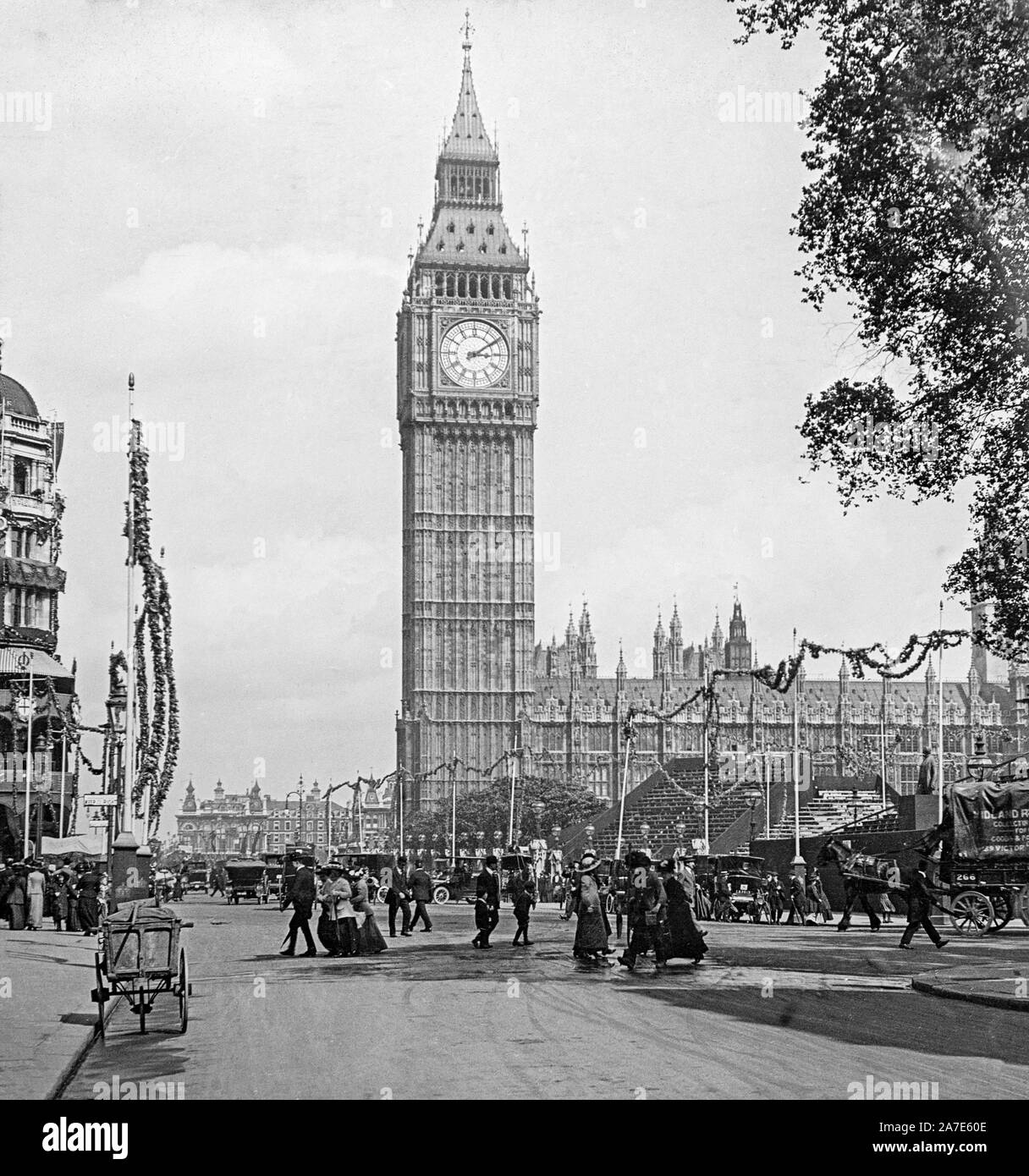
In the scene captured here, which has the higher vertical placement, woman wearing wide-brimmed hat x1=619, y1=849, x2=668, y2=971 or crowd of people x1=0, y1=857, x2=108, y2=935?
woman wearing wide-brimmed hat x1=619, y1=849, x2=668, y2=971

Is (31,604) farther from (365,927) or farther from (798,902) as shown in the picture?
(365,927)

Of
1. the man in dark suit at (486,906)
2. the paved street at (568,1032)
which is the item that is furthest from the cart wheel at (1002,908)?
the man in dark suit at (486,906)

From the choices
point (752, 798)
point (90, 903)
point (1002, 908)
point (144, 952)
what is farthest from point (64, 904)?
point (752, 798)

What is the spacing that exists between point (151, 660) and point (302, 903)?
2538 centimetres

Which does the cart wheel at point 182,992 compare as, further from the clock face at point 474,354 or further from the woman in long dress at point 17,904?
the clock face at point 474,354

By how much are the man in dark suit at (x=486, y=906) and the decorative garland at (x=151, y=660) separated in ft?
28.8

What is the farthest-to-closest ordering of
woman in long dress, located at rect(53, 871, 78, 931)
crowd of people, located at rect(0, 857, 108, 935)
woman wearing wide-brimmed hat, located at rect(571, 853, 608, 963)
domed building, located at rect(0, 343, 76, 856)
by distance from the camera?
1. domed building, located at rect(0, 343, 76, 856)
2. woman in long dress, located at rect(53, 871, 78, 931)
3. crowd of people, located at rect(0, 857, 108, 935)
4. woman wearing wide-brimmed hat, located at rect(571, 853, 608, 963)

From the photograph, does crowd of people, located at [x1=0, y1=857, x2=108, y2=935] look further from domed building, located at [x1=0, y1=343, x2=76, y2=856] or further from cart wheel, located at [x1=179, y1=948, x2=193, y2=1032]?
domed building, located at [x1=0, y1=343, x2=76, y2=856]

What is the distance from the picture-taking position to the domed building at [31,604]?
74750mm

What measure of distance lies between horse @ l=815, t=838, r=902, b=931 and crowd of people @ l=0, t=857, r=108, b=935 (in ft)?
50.2

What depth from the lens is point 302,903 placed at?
27188mm

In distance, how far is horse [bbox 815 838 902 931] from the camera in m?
34.3

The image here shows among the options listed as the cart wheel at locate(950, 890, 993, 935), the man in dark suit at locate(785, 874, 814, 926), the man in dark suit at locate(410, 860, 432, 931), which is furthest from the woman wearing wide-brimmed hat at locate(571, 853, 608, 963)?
the man in dark suit at locate(785, 874, 814, 926)

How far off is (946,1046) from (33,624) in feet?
240
